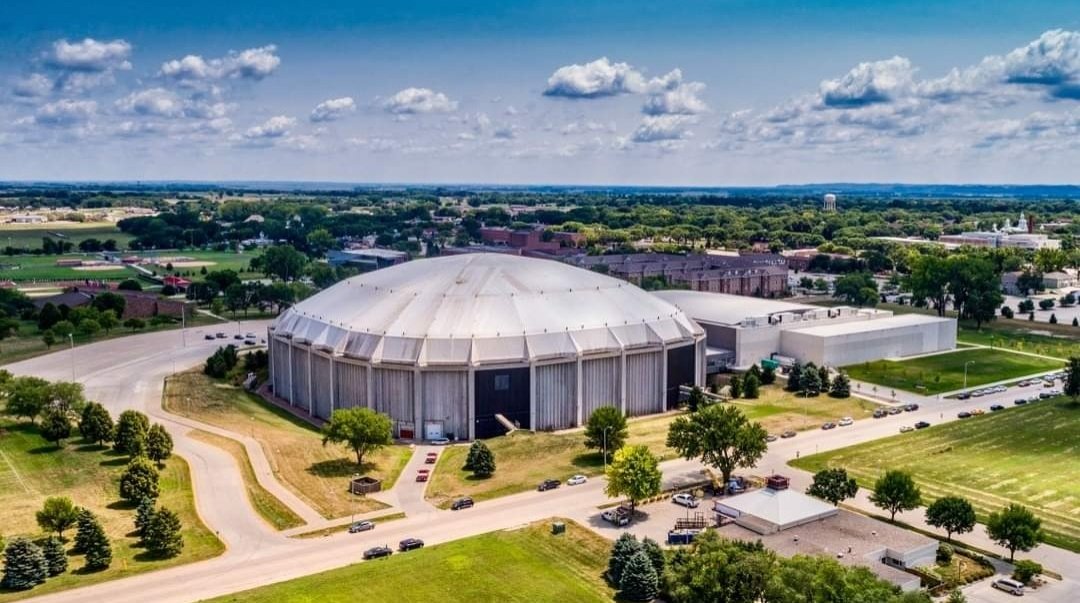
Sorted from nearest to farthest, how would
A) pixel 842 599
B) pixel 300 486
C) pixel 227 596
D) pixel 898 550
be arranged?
pixel 842 599 < pixel 227 596 < pixel 898 550 < pixel 300 486

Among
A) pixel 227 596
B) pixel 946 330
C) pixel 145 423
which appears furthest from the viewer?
pixel 946 330

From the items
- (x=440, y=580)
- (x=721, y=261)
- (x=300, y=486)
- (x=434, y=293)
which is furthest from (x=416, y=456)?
(x=721, y=261)

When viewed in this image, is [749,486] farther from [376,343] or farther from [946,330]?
[946,330]

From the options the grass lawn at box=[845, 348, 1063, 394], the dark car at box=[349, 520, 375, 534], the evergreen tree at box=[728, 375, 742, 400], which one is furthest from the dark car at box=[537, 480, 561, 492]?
the grass lawn at box=[845, 348, 1063, 394]

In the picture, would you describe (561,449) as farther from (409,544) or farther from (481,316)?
(409,544)

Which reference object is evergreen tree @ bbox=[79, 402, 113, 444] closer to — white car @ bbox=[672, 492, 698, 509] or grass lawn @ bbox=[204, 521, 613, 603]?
grass lawn @ bbox=[204, 521, 613, 603]

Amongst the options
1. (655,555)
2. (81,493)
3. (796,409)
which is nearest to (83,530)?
(81,493)
